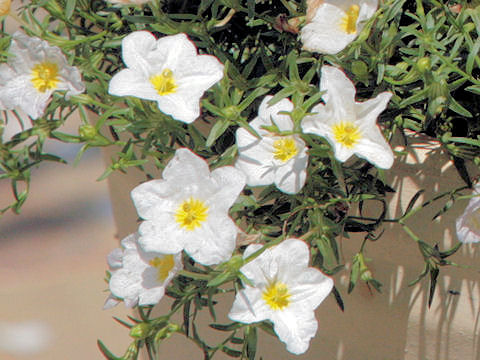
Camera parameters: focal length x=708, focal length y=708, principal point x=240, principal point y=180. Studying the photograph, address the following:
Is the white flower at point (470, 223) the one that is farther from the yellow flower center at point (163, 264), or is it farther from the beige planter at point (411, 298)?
the yellow flower center at point (163, 264)

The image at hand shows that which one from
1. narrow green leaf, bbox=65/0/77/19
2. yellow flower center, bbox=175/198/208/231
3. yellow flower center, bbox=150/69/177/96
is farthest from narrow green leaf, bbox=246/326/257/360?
narrow green leaf, bbox=65/0/77/19

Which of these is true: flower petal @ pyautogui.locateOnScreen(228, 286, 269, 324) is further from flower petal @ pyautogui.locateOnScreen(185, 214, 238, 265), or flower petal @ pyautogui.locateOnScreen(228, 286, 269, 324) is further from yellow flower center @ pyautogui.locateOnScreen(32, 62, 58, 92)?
yellow flower center @ pyautogui.locateOnScreen(32, 62, 58, 92)

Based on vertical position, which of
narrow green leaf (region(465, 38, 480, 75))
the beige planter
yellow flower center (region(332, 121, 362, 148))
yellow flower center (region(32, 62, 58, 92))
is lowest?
the beige planter

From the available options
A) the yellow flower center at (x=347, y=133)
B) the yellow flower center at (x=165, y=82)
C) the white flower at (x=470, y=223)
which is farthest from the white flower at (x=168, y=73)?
the white flower at (x=470, y=223)

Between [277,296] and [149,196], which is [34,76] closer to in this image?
[149,196]

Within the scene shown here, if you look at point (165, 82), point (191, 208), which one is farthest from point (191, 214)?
point (165, 82)

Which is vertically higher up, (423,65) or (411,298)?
(423,65)
